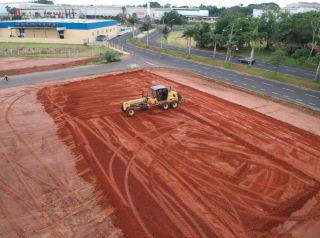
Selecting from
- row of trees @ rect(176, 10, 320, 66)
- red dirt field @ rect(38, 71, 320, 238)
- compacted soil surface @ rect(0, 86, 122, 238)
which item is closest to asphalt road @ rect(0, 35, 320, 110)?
row of trees @ rect(176, 10, 320, 66)

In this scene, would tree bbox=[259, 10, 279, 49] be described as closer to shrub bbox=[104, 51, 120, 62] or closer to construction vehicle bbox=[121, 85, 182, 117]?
shrub bbox=[104, 51, 120, 62]

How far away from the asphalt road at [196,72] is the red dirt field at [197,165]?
28.2 ft

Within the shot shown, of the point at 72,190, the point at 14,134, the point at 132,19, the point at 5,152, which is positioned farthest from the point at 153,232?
the point at 132,19

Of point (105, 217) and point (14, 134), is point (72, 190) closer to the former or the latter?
point (105, 217)

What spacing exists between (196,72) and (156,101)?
19.1 m

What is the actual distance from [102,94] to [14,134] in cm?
1127

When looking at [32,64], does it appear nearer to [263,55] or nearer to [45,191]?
[45,191]

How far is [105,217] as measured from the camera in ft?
43.0

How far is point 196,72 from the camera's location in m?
42.8

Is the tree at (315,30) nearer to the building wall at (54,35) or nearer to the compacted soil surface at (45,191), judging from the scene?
the compacted soil surface at (45,191)

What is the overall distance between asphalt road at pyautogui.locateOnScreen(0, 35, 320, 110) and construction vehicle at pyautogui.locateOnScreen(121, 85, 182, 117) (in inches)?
511

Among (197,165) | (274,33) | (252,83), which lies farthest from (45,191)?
(274,33)

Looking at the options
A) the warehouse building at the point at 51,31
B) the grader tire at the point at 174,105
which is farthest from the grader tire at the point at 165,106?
the warehouse building at the point at 51,31

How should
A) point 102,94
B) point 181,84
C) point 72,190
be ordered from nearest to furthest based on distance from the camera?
point 72,190 < point 102,94 < point 181,84
